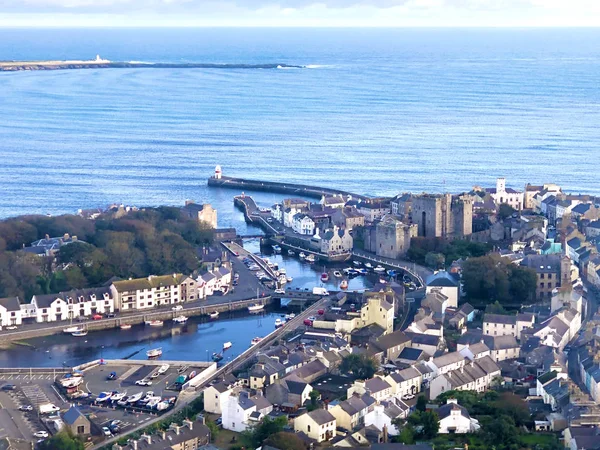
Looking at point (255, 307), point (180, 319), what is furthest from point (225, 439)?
point (255, 307)

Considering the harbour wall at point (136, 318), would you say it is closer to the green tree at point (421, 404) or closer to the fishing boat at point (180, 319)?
the fishing boat at point (180, 319)

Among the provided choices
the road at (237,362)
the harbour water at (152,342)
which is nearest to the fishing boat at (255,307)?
the harbour water at (152,342)

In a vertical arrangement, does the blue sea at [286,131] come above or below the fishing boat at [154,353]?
above

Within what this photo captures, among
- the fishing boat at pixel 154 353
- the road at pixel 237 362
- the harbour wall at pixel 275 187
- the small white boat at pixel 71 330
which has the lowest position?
the fishing boat at pixel 154 353

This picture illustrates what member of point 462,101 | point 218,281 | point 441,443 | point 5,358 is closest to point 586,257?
point 218,281

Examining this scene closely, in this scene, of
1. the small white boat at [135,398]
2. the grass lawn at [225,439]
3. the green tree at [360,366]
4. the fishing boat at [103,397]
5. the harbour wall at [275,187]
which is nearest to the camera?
the grass lawn at [225,439]

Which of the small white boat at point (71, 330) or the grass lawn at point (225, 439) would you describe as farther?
the small white boat at point (71, 330)

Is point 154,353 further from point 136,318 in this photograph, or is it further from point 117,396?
point 117,396
